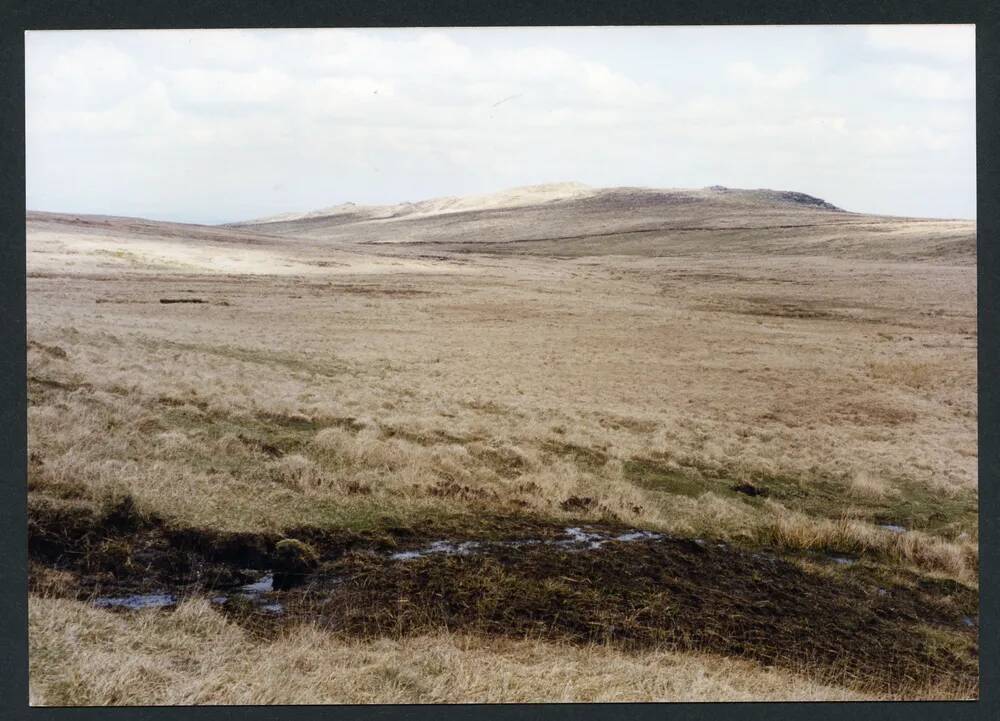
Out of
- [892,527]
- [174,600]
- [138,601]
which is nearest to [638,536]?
[892,527]

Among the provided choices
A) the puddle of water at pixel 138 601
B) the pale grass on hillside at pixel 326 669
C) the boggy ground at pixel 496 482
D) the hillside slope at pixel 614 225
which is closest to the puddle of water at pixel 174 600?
the puddle of water at pixel 138 601

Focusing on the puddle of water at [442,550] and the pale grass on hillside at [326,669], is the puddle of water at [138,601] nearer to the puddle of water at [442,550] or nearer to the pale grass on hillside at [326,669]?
the pale grass on hillside at [326,669]

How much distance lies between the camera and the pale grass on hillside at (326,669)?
Result: 348 inches

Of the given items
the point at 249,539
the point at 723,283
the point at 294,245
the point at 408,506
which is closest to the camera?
the point at 249,539

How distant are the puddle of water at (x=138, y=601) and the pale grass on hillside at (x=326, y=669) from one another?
0.69 feet

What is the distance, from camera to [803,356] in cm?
1812

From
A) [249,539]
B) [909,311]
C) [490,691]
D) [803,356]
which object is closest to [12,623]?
[249,539]

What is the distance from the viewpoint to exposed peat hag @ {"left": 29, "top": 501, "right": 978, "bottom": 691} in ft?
33.1

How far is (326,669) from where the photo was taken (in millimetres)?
9258

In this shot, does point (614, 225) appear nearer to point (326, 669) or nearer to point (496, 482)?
point (496, 482)

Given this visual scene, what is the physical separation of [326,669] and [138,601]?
2815 mm

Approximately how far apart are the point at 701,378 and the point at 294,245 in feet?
55.2

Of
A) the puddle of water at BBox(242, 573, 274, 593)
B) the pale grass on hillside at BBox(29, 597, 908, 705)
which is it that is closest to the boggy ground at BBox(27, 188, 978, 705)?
the pale grass on hillside at BBox(29, 597, 908, 705)

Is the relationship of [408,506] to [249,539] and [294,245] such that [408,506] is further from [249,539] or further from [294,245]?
[294,245]
